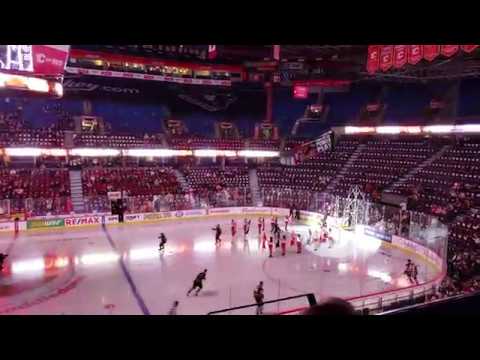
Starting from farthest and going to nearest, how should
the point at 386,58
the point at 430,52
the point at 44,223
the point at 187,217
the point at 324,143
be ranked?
the point at 324,143
the point at 187,217
the point at 44,223
the point at 386,58
the point at 430,52

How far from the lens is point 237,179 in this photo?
122 feet

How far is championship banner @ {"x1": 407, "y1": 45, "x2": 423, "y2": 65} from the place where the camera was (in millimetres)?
17720

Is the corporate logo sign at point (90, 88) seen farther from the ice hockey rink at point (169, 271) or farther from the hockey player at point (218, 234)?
the hockey player at point (218, 234)

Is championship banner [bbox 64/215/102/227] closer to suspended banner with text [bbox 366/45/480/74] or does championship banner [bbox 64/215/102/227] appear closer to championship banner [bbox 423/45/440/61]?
suspended banner with text [bbox 366/45/480/74]

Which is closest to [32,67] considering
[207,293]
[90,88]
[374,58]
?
[207,293]

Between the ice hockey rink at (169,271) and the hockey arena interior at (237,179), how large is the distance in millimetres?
110

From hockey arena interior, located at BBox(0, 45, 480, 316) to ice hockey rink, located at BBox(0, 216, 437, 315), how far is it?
110 millimetres

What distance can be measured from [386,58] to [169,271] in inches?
558

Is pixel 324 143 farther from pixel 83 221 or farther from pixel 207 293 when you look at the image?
pixel 207 293

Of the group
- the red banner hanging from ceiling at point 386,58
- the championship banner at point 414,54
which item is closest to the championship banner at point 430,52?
the championship banner at point 414,54

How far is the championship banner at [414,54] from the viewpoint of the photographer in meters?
17.7
